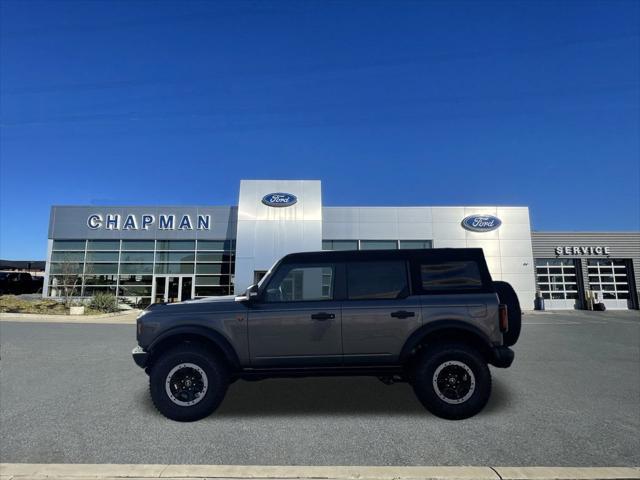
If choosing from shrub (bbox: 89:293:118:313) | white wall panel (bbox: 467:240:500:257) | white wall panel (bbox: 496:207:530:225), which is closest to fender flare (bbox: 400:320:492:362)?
white wall panel (bbox: 467:240:500:257)

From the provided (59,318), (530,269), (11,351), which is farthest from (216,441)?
(530,269)

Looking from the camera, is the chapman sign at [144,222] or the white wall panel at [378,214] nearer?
the white wall panel at [378,214]

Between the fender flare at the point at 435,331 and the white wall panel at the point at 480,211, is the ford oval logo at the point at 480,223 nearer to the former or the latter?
the white wall panel at the point at 480,211

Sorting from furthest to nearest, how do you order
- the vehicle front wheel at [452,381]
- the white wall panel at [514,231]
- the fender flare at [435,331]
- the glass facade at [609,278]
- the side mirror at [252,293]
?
the glass facade at [609,278]
the white wall panel at [514,231]
the side mirror at [252,293]
the fender flare at [435,331]
the vehicle front wheel at [452,381]

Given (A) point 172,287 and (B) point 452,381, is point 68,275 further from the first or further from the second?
(B) point 452,381

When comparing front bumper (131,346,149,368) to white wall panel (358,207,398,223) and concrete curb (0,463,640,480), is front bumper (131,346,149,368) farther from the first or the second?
white wall panel (358,207,398,223)

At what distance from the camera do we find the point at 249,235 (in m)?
22.6

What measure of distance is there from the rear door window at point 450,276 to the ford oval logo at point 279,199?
18717mm

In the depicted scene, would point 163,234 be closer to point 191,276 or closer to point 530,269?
point 191,276

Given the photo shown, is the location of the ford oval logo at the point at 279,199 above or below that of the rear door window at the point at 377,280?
above

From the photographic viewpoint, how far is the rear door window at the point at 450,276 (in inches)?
181

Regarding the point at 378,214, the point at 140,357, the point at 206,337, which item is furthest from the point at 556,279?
the point at 140,357

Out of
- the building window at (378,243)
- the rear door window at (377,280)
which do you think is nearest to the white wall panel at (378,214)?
the building window at (378,243)

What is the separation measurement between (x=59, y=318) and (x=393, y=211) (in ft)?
65.2
